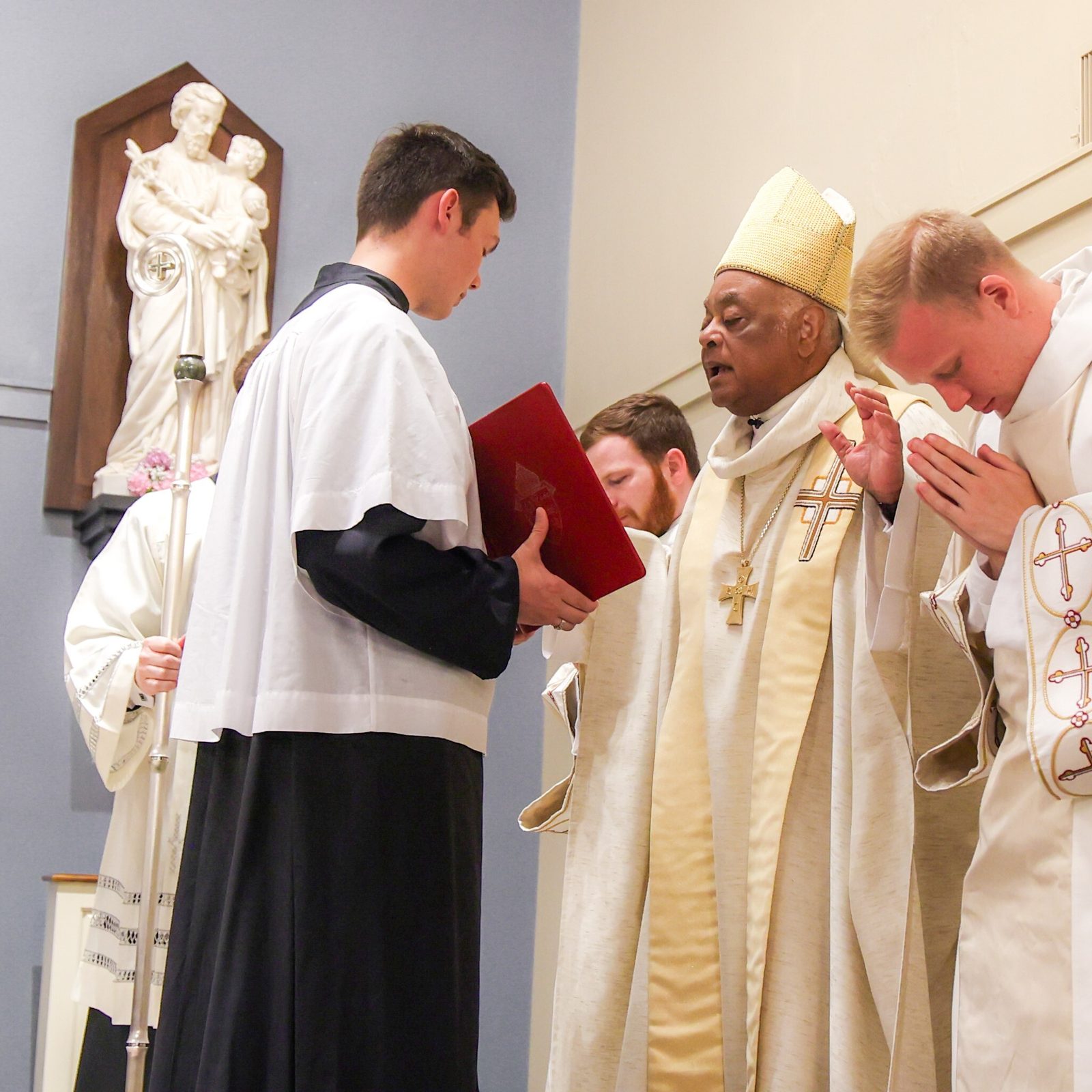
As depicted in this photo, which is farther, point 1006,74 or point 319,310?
point 1006,74

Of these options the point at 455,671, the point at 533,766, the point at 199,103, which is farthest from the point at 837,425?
the point at 199,103

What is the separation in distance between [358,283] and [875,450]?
108 centimetres

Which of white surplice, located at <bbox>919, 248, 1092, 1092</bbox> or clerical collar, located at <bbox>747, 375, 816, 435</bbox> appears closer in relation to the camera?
white surplice, located at <bbox>919, 248, 1092, 1092</bbox>

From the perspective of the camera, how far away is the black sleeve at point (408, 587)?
2281mm

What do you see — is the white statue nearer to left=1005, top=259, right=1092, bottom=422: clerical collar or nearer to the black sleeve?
the black sleeve

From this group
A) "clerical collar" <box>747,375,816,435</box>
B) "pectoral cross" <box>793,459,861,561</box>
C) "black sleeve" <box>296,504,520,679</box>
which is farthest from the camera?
"clerical collar" <box>747,375,816,435</box>

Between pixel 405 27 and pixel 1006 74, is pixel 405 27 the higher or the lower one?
the higher one

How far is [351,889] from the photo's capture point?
2232mm

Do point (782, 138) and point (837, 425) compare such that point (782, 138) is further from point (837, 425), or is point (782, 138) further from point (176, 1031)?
point (176, 1031)

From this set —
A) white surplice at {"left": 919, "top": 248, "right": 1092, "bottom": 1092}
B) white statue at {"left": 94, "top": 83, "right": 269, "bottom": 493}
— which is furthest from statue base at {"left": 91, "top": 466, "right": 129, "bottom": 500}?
white surplice at {"left": 919, "top": 248, "right": 1092, "bottom": 1092}

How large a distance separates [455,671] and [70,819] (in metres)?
3.78

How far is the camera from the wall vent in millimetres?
3617

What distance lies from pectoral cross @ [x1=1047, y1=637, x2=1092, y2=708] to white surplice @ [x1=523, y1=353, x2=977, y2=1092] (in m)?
0.62

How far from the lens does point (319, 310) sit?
2.55 metres
